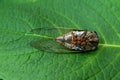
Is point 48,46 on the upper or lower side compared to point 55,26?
lower

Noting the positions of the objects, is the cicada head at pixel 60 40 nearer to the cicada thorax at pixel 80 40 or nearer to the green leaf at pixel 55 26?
the cicada thorax at pixel 80 40

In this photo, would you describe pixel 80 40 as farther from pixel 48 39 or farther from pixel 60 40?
pixel 48 39

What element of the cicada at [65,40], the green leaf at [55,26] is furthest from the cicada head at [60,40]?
the green leaf at [55,26]

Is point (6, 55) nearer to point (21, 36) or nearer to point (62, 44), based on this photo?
point (21, 36)

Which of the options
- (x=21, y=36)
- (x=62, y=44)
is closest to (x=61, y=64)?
(x=62, y=44)

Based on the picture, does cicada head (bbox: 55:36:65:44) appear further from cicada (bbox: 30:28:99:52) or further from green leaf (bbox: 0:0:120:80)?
green leaf (bbox: 0:0:120:80)

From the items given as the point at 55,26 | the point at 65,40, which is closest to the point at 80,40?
the point at 65,40
